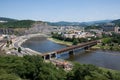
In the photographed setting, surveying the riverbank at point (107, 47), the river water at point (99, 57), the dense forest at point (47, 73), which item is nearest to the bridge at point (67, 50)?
the river water at point (99, 57)

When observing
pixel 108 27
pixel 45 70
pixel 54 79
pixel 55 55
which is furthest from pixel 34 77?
pixel 108 27

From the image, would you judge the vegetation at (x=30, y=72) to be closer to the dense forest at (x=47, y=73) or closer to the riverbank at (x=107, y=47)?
the dense forest at (x=47, y=73)

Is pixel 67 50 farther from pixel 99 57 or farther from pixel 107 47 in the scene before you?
pixel 107 47

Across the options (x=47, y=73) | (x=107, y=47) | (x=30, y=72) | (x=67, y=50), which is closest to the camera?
(x=47, y=73)

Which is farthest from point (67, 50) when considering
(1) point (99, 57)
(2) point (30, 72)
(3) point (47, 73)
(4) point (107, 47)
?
(3) point (47, 73)

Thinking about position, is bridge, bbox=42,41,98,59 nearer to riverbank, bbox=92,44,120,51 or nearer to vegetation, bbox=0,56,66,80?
riverbank, bbox=92,44,120,51

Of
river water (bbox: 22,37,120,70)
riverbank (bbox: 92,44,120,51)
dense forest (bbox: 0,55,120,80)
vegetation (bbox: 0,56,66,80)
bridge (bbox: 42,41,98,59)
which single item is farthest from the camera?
riverbank (bbox: 92,44,120,51)

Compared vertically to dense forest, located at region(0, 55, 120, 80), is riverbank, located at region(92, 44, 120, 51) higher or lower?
lower

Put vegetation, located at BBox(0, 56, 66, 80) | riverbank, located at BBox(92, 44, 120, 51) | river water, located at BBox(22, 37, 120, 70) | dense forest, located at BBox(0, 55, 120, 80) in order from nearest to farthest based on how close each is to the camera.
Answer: dense forest, located at BBox(0, 55, 120, 80) < vegetation, located at BBox(0, 56, 66, 80) < river water, located at BBox(22, 37, 120, 70) < riverbank, located at BBox(92, 44, 120, 51)

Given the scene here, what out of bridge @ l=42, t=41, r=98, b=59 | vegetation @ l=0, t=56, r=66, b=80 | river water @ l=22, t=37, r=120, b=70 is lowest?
river water @ l=22, t=37, r=120, b=70

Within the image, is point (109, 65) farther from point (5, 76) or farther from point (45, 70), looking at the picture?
point (5, 76)

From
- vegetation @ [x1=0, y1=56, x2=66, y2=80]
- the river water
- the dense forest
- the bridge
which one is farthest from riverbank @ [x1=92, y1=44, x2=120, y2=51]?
vegetation @ [x1=0, y1=56, x2=66, y2=80]
